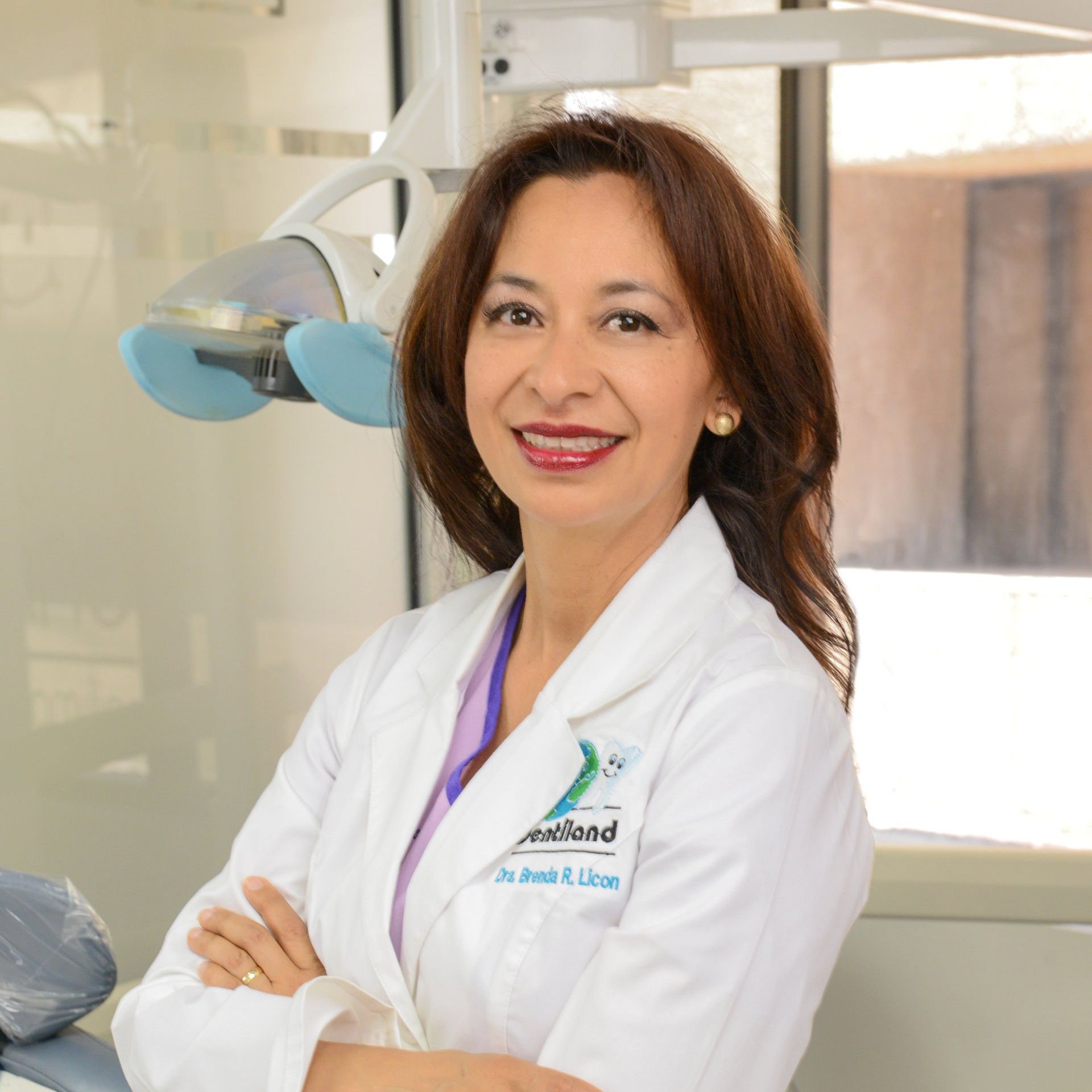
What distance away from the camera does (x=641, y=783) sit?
1.05 meters

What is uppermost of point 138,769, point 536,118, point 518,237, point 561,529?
point 536,118

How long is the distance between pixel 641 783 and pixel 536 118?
0.69 metres

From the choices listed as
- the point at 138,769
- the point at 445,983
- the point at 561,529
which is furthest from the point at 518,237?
the point at 138,769

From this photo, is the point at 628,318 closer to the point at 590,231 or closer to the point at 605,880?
the point at 590,231

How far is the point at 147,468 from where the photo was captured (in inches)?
94.0

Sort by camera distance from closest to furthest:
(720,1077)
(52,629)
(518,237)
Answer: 1. (720,1077)
2. (518,237)
3. (52,629)

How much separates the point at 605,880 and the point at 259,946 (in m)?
0.38

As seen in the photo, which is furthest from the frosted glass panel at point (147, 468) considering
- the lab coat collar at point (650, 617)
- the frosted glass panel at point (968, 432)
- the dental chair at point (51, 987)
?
the lab coat collar at point (650, 617)

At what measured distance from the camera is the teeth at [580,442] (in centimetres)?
114

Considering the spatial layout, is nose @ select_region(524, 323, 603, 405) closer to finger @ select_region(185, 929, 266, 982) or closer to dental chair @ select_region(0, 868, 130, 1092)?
finger @ select_region(185, 929, 266, 982)

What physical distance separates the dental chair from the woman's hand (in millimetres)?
283

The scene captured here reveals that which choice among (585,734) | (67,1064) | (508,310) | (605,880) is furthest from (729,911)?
(67,1064)

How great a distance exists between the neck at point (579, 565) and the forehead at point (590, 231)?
0.25m

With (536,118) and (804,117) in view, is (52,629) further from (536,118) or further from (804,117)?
(804,117)
